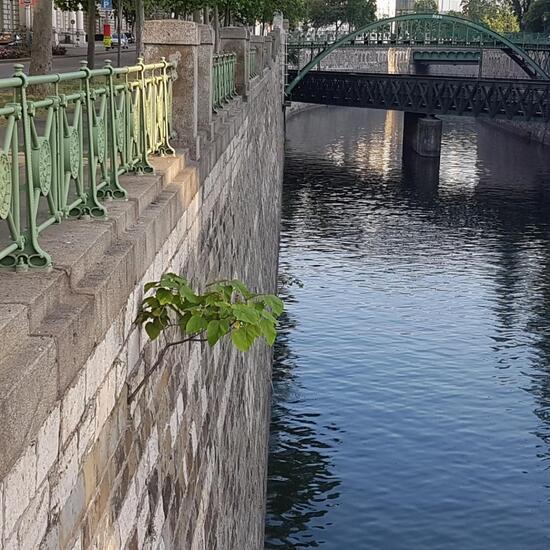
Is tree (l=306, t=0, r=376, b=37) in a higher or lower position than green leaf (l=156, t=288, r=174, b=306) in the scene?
higher

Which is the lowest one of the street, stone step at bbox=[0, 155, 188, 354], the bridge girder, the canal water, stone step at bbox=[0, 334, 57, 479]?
the canal water

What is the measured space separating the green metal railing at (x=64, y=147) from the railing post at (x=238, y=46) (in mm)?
12681

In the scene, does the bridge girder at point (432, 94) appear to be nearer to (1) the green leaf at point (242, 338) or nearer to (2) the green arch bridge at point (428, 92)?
(2) the green arch bridge at point (428, 92)

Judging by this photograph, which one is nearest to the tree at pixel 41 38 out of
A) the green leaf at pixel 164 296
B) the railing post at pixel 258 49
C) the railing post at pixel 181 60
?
the railing post at pixel 258 49

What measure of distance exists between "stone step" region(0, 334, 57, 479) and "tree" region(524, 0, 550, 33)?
350ft

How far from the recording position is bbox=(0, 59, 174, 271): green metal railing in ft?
16.3

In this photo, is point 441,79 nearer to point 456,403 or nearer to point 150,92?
point 456,403

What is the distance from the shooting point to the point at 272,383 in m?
27.6

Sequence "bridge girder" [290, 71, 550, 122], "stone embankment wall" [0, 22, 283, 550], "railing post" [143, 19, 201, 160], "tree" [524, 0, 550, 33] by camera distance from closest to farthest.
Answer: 1. "stone embankment wall" [0, 22, 283, 550]
2. "railing post" [143, 19, 201, 160]
3. "bridge girder" [290, 71, 550, 122]
4. "tree" [524, 0, 550, 33]

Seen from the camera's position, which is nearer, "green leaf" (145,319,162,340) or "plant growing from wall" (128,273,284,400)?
"plant growing from wall" (128,273,284,400)

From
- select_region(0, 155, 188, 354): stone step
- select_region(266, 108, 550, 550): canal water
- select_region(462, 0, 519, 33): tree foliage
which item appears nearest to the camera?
select_region(0, 155, 188, 354): stone step

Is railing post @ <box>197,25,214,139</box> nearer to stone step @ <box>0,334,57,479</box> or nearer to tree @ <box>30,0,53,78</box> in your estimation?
stone step @ <box>0,334,57,479</box>

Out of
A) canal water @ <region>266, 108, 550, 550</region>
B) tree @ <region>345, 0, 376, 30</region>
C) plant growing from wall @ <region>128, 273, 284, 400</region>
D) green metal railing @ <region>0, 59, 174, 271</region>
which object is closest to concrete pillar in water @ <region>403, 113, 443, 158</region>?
canal water @ <region>266, 108, 550, 550</region>

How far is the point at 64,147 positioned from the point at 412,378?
2311 centimetres
